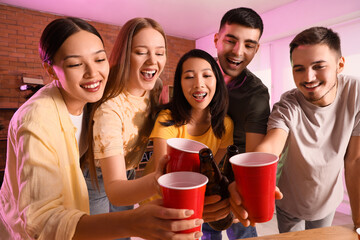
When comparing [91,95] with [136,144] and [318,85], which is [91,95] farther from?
[318,85]

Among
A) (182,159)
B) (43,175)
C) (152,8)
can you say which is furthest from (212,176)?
(152,8)

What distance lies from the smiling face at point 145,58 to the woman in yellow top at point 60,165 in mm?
311

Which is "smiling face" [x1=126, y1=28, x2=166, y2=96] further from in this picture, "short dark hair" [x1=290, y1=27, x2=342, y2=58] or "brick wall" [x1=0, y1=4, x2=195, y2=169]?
"brick wall" [x1=0, y1=4, x2=195, y2=169]

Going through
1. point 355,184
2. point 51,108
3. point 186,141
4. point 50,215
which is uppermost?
point 51,108

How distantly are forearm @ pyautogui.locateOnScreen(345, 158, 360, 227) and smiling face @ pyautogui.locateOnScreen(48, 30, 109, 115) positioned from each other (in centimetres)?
159

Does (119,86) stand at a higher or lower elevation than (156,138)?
higher

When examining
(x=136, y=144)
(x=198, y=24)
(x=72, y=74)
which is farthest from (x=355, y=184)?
(x=198, y=24)

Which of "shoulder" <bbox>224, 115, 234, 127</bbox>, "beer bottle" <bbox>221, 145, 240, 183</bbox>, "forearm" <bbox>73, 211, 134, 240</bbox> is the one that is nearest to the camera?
"forearm" <bbox>73, 211, 134, 240</bbox>

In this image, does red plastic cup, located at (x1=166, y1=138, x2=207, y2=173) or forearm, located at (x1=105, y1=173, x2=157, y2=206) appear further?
forearm, located at (x1=105, y1=173, x2=157, y2=206)

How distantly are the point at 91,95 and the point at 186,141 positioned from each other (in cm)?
56

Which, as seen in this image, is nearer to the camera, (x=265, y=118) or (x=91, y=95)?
(x=91, y=95)

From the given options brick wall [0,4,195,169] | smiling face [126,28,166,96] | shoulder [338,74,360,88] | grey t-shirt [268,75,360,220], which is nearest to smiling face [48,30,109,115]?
smiling face [126,28,166,96]

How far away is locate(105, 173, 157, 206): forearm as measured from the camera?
1233mm

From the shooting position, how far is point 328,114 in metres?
1.58
